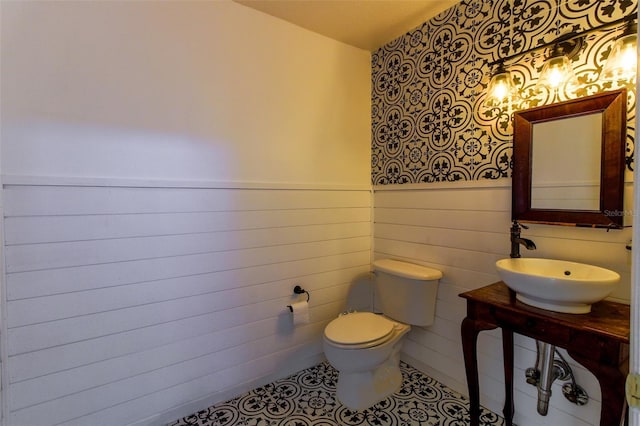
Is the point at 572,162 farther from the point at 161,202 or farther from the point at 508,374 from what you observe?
the point at 161,202

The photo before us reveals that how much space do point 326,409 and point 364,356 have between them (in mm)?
407

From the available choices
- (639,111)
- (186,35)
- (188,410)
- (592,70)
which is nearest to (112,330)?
(188,410)

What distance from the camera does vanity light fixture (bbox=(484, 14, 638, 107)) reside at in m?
1.23

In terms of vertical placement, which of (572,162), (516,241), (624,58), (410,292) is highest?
(624,58)

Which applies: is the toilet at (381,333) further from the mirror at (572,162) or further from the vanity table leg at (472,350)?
the mirror at (572,162)

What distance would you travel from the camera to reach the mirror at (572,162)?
131cm

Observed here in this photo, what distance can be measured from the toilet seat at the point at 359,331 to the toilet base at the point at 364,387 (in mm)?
220

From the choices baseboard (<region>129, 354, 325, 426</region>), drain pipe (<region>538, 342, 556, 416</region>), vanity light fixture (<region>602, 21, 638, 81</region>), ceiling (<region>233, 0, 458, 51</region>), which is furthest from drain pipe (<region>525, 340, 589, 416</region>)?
ceiling (<region>233, 0, 458, 51</region>)

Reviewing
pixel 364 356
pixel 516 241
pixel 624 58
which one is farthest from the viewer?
pixel 364 356

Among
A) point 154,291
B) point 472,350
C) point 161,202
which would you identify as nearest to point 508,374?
point 472,350

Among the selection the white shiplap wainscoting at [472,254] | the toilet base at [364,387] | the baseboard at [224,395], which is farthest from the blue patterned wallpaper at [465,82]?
the baseboard at [224,395]

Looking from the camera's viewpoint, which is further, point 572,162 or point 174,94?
point 174,94

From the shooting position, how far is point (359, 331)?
6.00 feet

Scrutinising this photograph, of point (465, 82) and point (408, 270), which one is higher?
point (465, 82)
